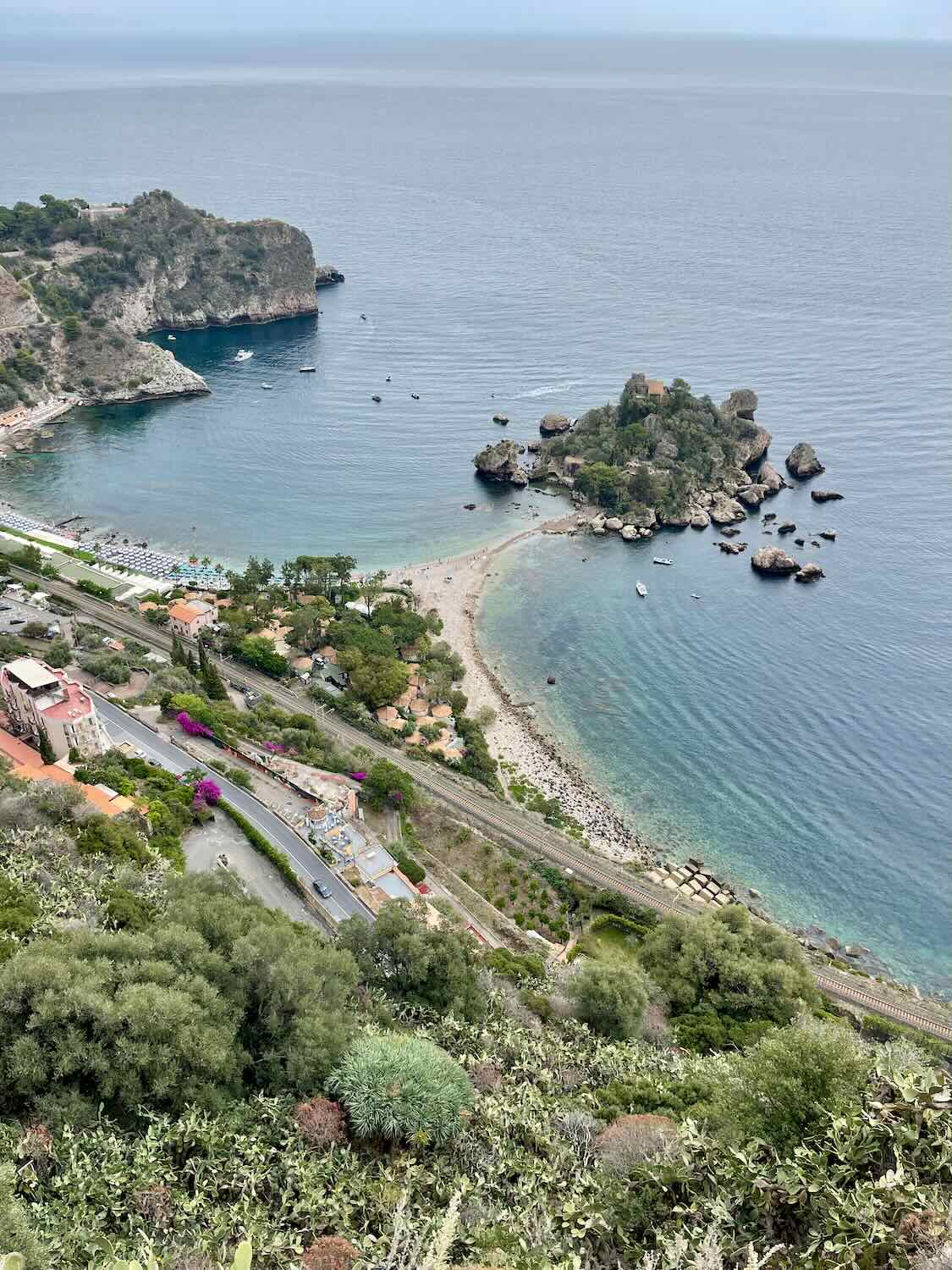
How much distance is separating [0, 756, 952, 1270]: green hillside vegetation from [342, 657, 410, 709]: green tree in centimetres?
2710

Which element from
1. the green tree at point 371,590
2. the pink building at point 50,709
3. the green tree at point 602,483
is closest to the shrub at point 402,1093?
the pink building at point 50,709

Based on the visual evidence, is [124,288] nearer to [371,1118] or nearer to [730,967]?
[730,967]

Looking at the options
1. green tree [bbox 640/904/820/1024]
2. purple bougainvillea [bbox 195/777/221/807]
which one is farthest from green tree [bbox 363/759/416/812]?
green tree [bbox 640/904/820/1024]

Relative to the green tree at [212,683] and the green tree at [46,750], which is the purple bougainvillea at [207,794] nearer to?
the green tree at [46,750]

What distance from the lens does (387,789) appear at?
42375 mm

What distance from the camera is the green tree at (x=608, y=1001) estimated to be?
28.0 meters

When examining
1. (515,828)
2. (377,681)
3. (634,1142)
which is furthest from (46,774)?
(634,1142)

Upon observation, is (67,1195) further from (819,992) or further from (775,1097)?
(819,992)

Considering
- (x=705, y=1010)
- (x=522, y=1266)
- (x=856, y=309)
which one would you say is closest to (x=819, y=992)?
(x=705, y=1010)

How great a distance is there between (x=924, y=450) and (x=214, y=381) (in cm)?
8859

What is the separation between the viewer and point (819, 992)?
36.0 m

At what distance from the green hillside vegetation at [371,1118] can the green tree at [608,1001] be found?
5.14ft

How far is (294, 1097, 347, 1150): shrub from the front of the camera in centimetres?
1723

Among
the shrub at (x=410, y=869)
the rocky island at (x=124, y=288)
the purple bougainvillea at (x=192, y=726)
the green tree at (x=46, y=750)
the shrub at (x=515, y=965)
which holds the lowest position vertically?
the shrub at (x=515, y=965)
